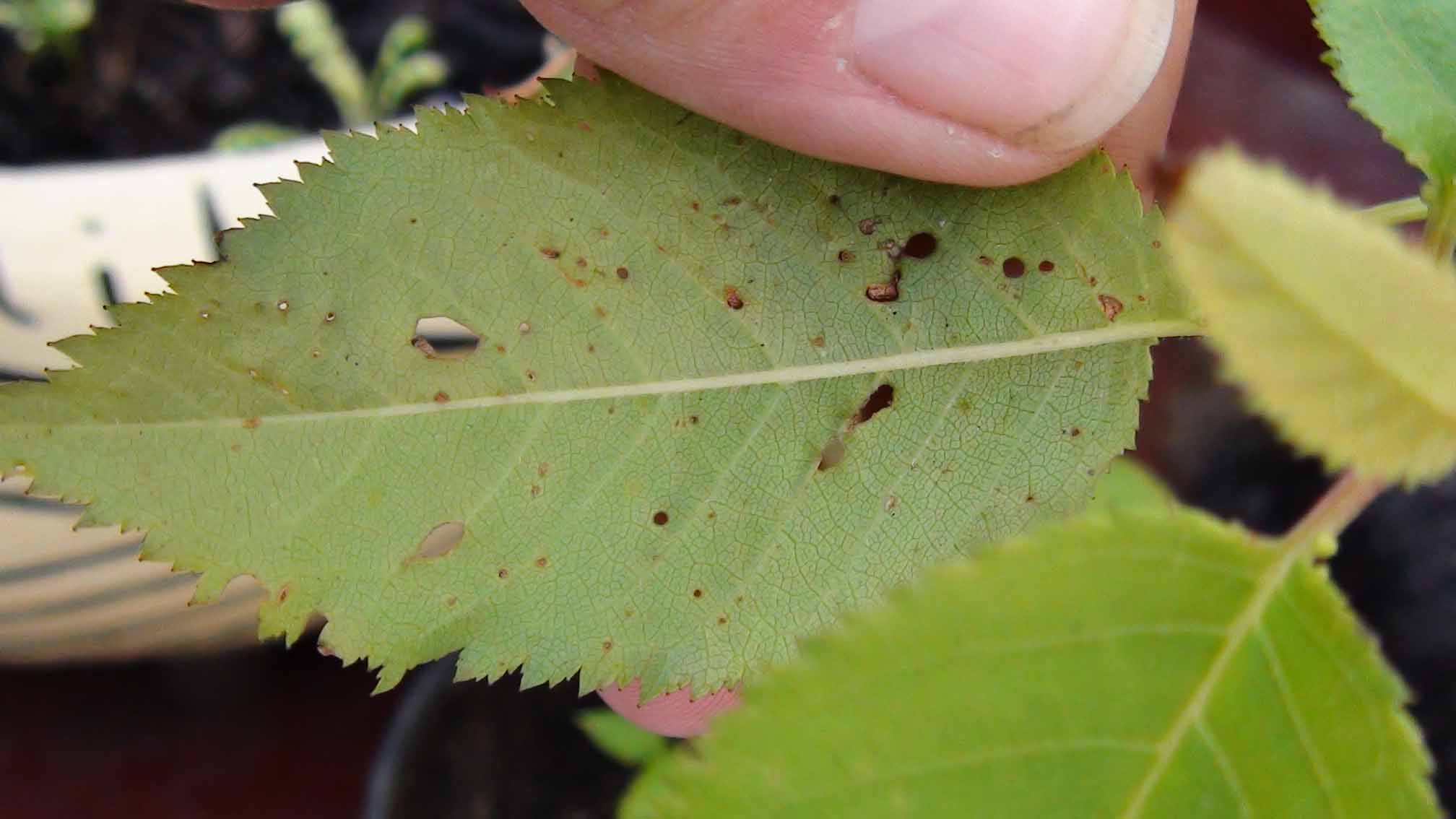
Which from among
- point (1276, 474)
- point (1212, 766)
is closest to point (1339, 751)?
point (1212, 766)

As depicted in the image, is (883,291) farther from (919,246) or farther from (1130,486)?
(1130,486)

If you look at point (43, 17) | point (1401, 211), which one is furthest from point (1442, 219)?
point (43, 17)

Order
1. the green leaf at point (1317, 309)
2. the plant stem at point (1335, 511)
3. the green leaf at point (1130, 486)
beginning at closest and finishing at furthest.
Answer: the green leaf at point (1317, 309) < the plant stem at point (1335, 511) < the green leaf at point (1130, 486)

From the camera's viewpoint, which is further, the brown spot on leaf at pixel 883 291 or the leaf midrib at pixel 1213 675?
the brown spot on leaf at pixel 883 291

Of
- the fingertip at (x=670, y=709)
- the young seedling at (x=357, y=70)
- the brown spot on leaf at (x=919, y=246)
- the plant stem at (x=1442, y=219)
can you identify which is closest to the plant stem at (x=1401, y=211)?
the plant stem at (x=1442, y=219)

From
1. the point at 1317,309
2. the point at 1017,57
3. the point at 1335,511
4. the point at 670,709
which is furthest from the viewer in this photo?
the point at 670,709

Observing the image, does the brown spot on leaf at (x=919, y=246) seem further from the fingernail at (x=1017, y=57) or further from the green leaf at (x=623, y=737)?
the green leaf at (x=623, y=737)

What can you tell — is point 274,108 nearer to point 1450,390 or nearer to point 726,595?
point 726,595
